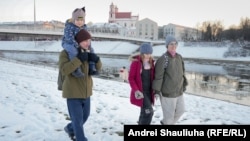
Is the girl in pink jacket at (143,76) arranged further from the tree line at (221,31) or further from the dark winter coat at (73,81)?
the tree line at (221,31)

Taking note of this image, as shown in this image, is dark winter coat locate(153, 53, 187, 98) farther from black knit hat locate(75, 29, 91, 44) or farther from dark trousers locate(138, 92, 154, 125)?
black knit hat locate(75, 29, 91, 44)

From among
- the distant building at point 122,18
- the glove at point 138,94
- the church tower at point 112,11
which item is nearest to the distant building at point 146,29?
the distant building at point 122,18

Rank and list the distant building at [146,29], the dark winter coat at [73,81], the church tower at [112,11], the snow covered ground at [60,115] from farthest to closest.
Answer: the church tower at [112,11] → the distant building at [146,29] → the snow covered ground at [60,115] → the dark winter coat at [73,81]

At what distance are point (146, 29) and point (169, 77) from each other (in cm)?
9951

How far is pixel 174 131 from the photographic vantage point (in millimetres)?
2891

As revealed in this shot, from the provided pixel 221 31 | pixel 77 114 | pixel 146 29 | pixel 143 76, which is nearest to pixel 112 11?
pixel 146 29

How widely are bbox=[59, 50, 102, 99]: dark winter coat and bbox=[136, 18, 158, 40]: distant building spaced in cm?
9883

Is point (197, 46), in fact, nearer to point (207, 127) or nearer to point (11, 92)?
point (11, 92)

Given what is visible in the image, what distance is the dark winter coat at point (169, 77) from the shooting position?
4484 millimetres

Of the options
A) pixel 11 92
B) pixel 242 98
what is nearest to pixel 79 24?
pixel 11 92

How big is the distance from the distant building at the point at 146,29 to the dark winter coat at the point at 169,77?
9791 cm

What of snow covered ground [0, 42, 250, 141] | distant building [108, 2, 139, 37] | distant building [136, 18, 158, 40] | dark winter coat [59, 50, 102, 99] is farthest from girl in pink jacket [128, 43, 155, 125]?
distant building [108, 2, 139, 37]

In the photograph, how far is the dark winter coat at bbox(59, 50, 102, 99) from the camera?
11.7ft

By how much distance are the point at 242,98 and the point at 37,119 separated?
10143mm
